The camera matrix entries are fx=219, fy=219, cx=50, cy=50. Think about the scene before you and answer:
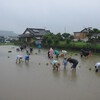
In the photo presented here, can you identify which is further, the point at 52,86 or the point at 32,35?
the point at 32,35

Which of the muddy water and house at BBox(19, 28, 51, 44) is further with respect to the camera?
house at BBox(19, 28, 51, 44)

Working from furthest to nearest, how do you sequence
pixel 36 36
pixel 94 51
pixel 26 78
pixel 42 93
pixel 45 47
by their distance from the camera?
pixel 36 36 < pixel 45 47 < pixel 94 51 < pixel 26 78 < pixel 42 93

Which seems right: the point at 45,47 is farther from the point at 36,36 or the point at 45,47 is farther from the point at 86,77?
the point at 86,77

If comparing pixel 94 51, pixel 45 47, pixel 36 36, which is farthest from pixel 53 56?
pixel 36 36

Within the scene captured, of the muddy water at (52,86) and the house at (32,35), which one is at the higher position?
the house at (32,35)

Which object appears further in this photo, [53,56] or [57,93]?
[53,56]

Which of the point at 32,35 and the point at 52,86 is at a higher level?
the point at 32,35

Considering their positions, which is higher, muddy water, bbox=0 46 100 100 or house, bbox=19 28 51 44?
house, bbox=19 28 51 44

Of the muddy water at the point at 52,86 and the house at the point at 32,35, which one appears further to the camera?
the house at the point at 32,35

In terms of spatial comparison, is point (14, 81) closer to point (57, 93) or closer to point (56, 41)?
point (57, 93)

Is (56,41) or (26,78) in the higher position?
(56,41)

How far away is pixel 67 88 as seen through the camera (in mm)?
11086

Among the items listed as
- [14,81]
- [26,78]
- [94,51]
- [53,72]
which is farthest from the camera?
[94,51]

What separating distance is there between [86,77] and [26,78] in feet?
12.3
